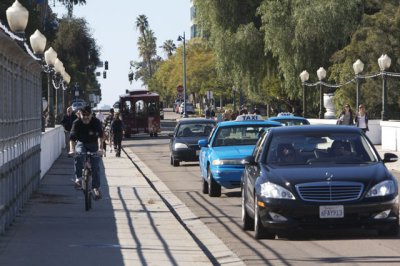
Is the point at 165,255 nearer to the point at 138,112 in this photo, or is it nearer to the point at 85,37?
the point at 138,112

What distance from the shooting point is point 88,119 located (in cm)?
1916

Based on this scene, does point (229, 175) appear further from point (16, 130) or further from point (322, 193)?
point (322, 193)

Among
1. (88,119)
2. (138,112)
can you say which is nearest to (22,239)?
(88,119)

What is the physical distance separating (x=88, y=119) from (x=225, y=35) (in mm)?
39882

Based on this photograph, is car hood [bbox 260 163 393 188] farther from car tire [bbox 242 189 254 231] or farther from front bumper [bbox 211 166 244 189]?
front bumper [bbox 211 166 244 189]

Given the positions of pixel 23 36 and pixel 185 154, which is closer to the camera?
pixel 23 36

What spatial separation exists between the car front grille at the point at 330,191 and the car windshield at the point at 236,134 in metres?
8.83

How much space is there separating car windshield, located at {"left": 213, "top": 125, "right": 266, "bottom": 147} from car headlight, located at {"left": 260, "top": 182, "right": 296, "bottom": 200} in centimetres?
853

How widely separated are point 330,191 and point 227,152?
7802 mm

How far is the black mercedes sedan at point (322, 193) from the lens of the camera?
1324 centimetres

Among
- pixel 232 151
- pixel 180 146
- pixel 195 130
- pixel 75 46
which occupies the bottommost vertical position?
pixel 180 146

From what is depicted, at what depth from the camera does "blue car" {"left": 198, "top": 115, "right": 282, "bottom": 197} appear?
67.6 feet

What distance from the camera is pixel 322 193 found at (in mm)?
13320

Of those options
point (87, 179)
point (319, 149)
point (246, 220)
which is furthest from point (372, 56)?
point (319, 149)
